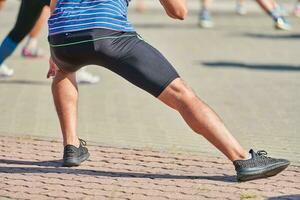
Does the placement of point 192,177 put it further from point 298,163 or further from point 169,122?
point 169,122

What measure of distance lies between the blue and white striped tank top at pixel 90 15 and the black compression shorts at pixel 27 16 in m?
3.50

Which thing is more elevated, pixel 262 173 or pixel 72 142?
pixel 262 173

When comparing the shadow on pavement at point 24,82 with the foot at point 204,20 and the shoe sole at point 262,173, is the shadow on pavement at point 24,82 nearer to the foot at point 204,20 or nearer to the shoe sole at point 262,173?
the shoe sole at point 262,173

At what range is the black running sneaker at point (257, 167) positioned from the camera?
19.2 feet

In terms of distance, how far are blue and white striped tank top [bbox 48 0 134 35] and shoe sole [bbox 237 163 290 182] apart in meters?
A: 1.21

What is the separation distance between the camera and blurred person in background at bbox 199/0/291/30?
1386 cm

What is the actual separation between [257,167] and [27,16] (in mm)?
4372

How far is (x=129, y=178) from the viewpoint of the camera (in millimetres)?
6109

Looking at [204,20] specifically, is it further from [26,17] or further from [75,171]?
[75,171]

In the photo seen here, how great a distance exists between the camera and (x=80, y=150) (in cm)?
654

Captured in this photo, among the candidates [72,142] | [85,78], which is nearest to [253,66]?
[85,78]

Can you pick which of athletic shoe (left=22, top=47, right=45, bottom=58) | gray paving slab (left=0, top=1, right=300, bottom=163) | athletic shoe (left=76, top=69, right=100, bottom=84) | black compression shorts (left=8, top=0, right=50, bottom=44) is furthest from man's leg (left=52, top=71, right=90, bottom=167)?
athletic shoe (left=22, top=47, right=45, bottom=58)

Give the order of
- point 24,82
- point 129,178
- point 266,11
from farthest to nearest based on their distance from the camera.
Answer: point 266,11
point 24,82
point 129,178

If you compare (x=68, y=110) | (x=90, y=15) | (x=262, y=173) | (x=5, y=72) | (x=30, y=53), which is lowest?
(x=30, y=53)
